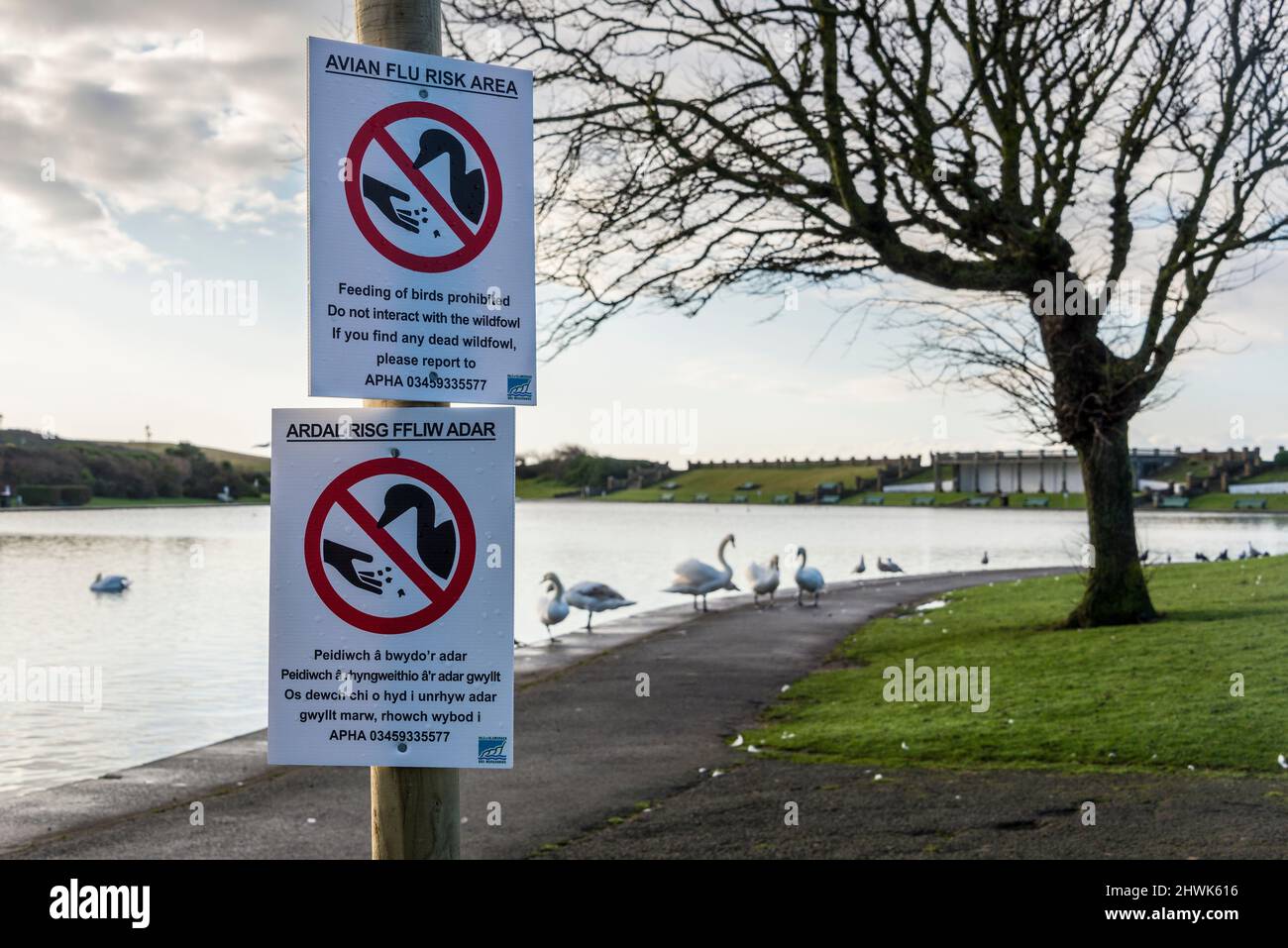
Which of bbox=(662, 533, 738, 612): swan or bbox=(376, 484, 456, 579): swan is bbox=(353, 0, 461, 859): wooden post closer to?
bbox=(376, 484, 456, 579): swan

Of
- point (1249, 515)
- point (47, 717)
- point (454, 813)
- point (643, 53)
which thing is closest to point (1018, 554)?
point (643, 53)

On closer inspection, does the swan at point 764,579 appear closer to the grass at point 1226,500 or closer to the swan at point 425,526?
the swan at point 425,526

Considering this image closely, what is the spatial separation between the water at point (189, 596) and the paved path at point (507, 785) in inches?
94.5

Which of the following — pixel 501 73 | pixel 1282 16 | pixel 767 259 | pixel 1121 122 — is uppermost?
pixel 1282 16

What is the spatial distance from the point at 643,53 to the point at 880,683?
29.8 ft

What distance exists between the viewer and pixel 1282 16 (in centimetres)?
1712

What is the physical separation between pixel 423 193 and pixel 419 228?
106 millimetres

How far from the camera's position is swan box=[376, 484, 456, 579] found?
135 inches

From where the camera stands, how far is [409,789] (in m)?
3.54

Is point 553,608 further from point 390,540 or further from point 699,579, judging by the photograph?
point 390,540

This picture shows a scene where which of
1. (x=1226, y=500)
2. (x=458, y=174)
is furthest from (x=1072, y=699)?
(x=1226, y=500)

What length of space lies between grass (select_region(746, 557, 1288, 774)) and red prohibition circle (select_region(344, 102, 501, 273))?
7.64 metres

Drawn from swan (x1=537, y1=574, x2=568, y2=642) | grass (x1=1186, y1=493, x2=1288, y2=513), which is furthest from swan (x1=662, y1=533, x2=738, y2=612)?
grass (x1=1186, y1=493, x2=1288, y2=513)

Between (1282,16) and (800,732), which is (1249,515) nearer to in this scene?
(1282,16)
